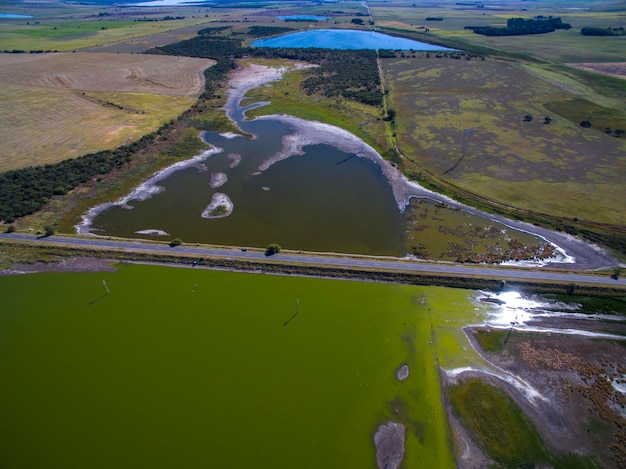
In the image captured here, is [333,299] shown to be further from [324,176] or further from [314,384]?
[324,176]

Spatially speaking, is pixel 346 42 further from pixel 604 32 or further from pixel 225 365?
pixel 225 365

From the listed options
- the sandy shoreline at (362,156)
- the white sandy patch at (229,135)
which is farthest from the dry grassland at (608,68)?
the white sandy patch at (229,135)

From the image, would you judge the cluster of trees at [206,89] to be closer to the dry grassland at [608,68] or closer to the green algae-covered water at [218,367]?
the green algae-covered water at [218,367]

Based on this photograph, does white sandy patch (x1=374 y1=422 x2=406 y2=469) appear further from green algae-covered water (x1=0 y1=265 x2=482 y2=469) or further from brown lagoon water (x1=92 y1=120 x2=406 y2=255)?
brown lagoon water (x1=92 y1=120 x2=406 y2=255)

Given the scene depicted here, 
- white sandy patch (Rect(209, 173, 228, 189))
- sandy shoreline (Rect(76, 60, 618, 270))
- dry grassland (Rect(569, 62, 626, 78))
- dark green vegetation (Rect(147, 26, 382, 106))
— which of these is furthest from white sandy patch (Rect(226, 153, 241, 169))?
dry grassland (Rect(569, 62, 626, 78))

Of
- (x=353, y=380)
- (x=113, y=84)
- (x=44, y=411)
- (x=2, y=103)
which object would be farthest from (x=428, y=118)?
(x=2, y=103)

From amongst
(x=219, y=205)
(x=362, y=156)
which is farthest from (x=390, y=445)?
(x=362, y=156)
